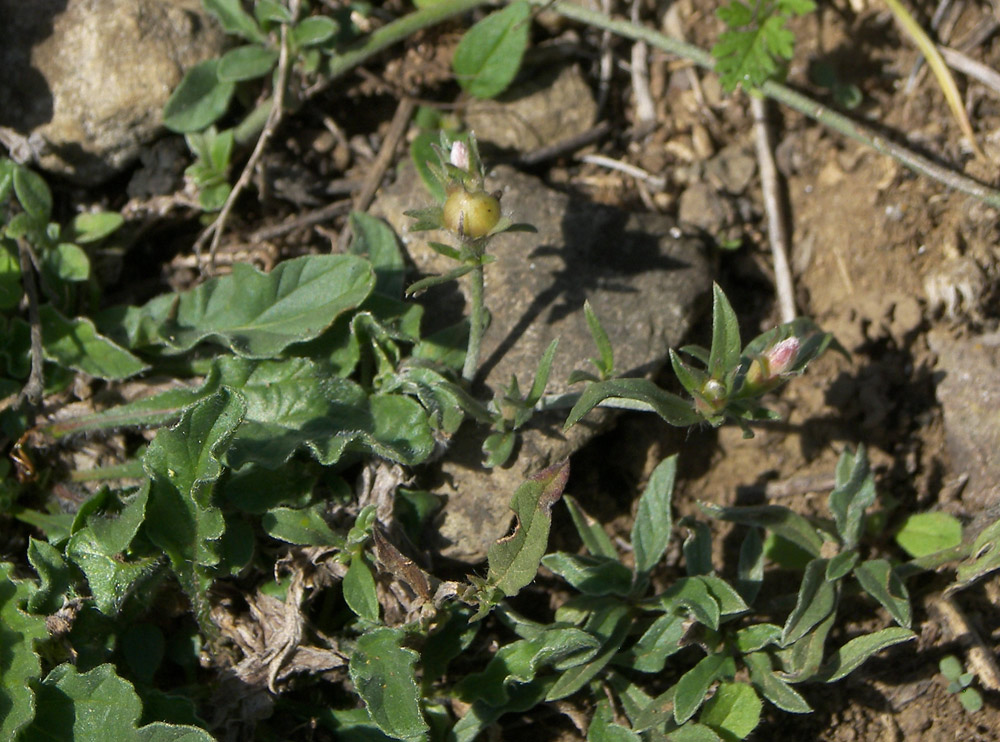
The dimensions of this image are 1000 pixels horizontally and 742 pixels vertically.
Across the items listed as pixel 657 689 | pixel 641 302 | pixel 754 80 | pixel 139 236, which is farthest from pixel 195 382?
pixel 754 80

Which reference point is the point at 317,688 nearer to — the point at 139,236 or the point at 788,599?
the point at 788,599

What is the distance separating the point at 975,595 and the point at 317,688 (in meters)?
2.45

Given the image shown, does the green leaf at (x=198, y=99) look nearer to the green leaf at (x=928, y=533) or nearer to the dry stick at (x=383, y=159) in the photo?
the dry stick at (x=383, y=159)

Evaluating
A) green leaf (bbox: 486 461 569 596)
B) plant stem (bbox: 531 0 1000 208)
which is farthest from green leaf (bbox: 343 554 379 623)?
plant stem (bbox: 531 0 1000 208)

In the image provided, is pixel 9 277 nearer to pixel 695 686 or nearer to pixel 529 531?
pixel 529 531

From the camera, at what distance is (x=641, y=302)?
12.3 ft

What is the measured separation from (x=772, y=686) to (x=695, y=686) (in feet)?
0.87

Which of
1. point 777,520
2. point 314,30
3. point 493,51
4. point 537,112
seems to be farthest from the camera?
point 537,112

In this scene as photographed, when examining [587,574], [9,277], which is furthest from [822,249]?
[9,277]

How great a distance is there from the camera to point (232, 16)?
157 inches

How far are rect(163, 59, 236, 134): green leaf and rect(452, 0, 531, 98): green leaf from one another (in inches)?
40.0

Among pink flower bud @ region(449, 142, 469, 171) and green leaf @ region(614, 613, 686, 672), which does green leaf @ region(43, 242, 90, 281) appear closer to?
pink flower bud @ region(449, 142, 469, 171)

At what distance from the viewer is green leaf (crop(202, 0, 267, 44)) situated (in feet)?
13.1

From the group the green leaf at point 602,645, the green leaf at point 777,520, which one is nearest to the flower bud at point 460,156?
Result: the green leaf at point 777,520
